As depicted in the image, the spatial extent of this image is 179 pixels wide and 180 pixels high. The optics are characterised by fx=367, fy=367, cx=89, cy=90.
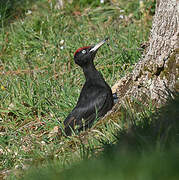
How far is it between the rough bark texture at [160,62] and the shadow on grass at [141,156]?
370 millimetres

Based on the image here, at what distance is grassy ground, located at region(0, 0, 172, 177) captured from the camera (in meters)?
3.91

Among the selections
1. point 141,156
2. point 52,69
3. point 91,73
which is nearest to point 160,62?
point 91,73

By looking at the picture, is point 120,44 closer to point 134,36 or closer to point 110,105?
point 134,36

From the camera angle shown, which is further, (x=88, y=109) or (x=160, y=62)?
(x=88, y=109)

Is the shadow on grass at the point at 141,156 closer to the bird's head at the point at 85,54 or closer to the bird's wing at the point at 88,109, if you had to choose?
the bird's wing at the point at 88,109

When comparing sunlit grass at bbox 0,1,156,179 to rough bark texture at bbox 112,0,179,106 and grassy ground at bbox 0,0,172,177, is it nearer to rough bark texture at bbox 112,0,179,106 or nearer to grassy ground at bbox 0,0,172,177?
grassy ground at bbox 0,0,172,177

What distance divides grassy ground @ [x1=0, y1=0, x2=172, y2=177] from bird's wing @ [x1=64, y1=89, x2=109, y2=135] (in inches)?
9.3

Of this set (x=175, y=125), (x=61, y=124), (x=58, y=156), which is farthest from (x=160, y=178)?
(x=61, y=124)

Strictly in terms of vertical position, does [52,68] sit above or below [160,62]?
below

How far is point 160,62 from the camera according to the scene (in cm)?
406

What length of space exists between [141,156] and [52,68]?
12.5ft

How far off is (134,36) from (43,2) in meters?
2.83

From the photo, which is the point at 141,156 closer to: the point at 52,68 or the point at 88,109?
the point at 88,109

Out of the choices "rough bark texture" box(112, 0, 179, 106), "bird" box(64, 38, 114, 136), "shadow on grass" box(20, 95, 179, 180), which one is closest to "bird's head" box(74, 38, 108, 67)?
"bird" box(64, 38, 114, 136)
